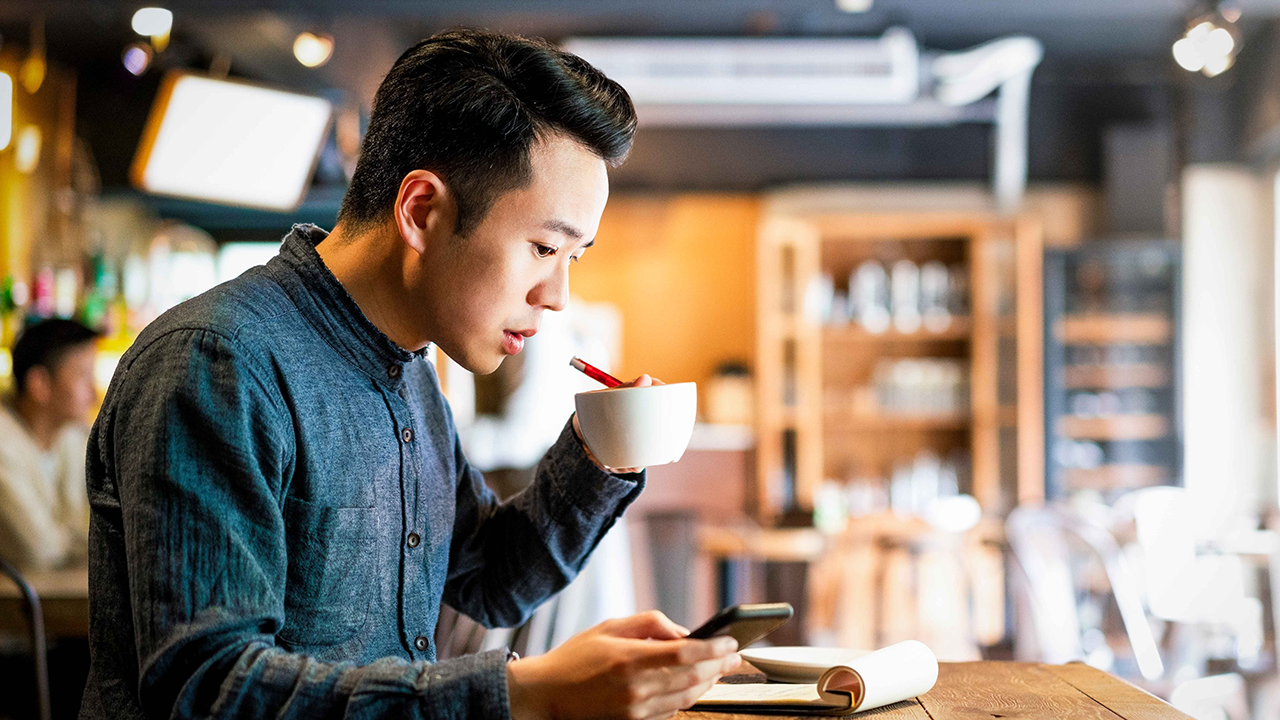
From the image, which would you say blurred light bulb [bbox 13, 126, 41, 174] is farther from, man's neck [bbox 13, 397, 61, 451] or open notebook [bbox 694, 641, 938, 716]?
open notebook [bbox 694, 641, 938, 716]

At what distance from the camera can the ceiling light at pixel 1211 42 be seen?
4.05 m

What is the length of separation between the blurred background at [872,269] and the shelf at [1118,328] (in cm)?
2

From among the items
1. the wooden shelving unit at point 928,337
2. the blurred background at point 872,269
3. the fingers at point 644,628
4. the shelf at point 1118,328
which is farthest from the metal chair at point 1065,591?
the fingers at point 644,628

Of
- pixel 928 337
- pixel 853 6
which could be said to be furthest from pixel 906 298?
pixel 853 6

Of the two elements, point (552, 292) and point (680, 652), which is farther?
point (552, 292)

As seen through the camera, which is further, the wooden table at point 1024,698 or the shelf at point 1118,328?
the shelf at point 1118,328

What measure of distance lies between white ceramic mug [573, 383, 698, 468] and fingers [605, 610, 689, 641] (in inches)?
9.7

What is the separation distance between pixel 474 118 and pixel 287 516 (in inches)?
15.7

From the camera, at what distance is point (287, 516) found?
98 centimetres

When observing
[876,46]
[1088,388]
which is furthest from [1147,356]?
[876,46]

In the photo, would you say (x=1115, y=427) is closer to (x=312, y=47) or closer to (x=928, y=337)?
Answer: (x=928, y=337)

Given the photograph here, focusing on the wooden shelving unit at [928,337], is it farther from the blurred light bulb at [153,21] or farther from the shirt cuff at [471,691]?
the shirt cuff at [471,691]

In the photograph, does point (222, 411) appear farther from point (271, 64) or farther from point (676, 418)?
point (271, 64)

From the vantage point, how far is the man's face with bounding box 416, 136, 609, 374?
40.6 inches
